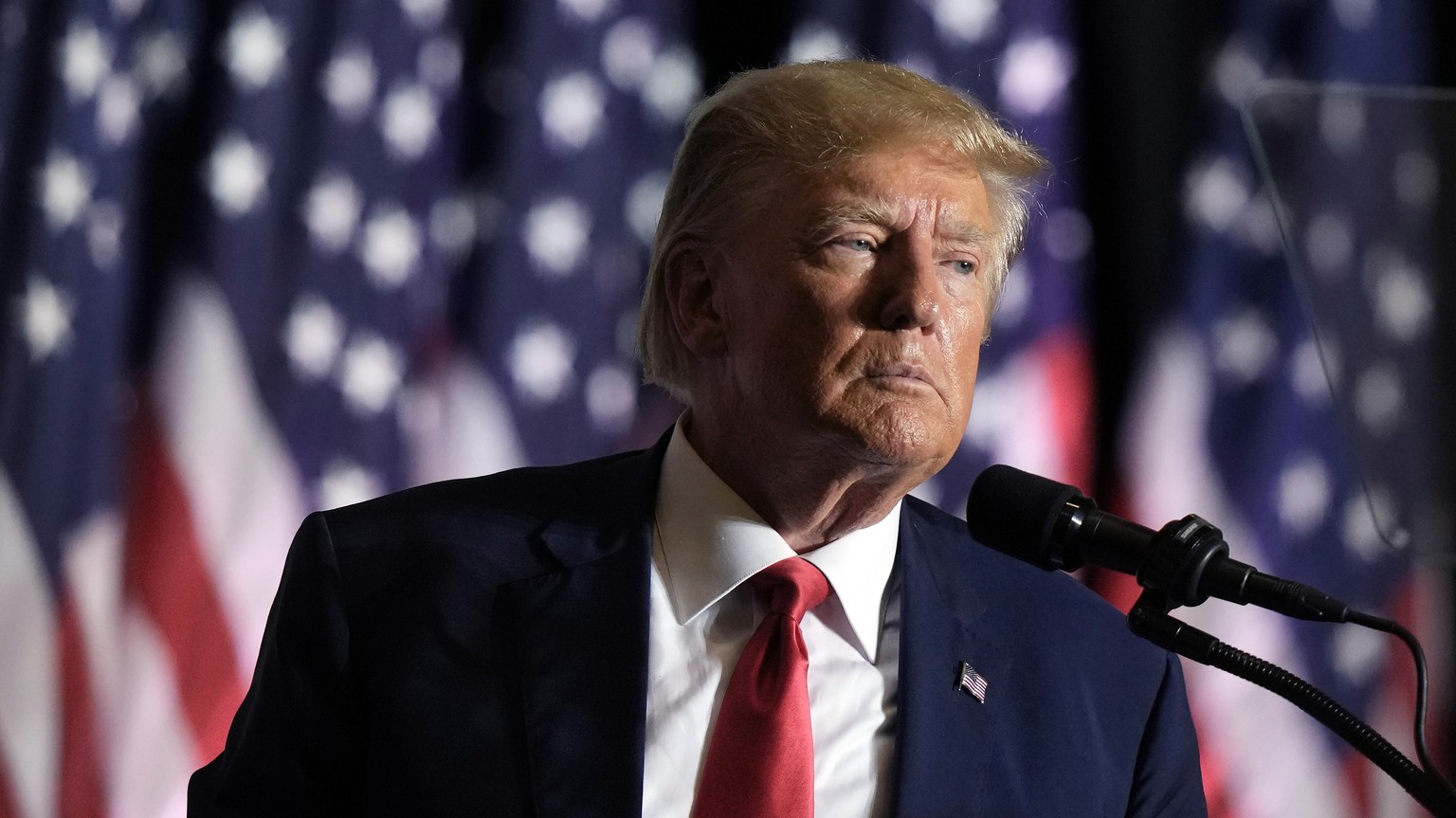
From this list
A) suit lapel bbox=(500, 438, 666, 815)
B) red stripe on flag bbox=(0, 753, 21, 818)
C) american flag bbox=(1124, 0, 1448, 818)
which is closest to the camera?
suit lapel bbox=(500, 438, 666, 815)

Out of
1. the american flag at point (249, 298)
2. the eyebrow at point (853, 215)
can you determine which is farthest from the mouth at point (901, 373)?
the american flag at point (249, 298)

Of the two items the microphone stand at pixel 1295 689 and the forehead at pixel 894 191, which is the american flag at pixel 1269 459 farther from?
the microphone stand at pixel 1295 689

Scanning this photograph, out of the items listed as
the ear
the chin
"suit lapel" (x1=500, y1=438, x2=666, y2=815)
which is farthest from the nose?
"suit lapel" (x1=500, y1=438, x2=666, y2=815)

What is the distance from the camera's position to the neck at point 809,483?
5.33 ft

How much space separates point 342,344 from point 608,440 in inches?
19.7

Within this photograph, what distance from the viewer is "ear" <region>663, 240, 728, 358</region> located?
1.79 meters

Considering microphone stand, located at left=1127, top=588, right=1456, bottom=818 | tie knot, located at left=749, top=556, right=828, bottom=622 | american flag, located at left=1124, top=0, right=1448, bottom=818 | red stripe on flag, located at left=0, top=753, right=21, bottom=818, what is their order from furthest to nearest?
1. american flag, located at left=1124, top=0, right=1448, bottom=818
2. red stripe on flag, located at left=0, top=753, right=21, bottom=818
3. tie knot, located at left=749, top=556, right=828, bottom=622
4. microphone stand, located at left=1127, top=588, right=1456, bottom=818

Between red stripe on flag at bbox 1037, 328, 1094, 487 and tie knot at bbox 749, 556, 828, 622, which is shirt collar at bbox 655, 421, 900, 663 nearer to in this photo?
tie knot at bbox 749, 556, 828, 622

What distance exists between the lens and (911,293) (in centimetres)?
158

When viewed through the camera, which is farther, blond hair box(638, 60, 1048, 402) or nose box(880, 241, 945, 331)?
blond hair box(638, 60, 1048, 402)

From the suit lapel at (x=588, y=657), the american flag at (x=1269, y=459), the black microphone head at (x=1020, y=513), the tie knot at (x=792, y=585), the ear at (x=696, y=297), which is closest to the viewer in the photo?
the black microphone head at (x=1020, y=513)

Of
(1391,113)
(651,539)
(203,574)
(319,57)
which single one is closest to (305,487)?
(203,574)

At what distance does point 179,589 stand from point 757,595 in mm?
1184

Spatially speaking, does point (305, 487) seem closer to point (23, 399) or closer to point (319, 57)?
point (23, 399)
